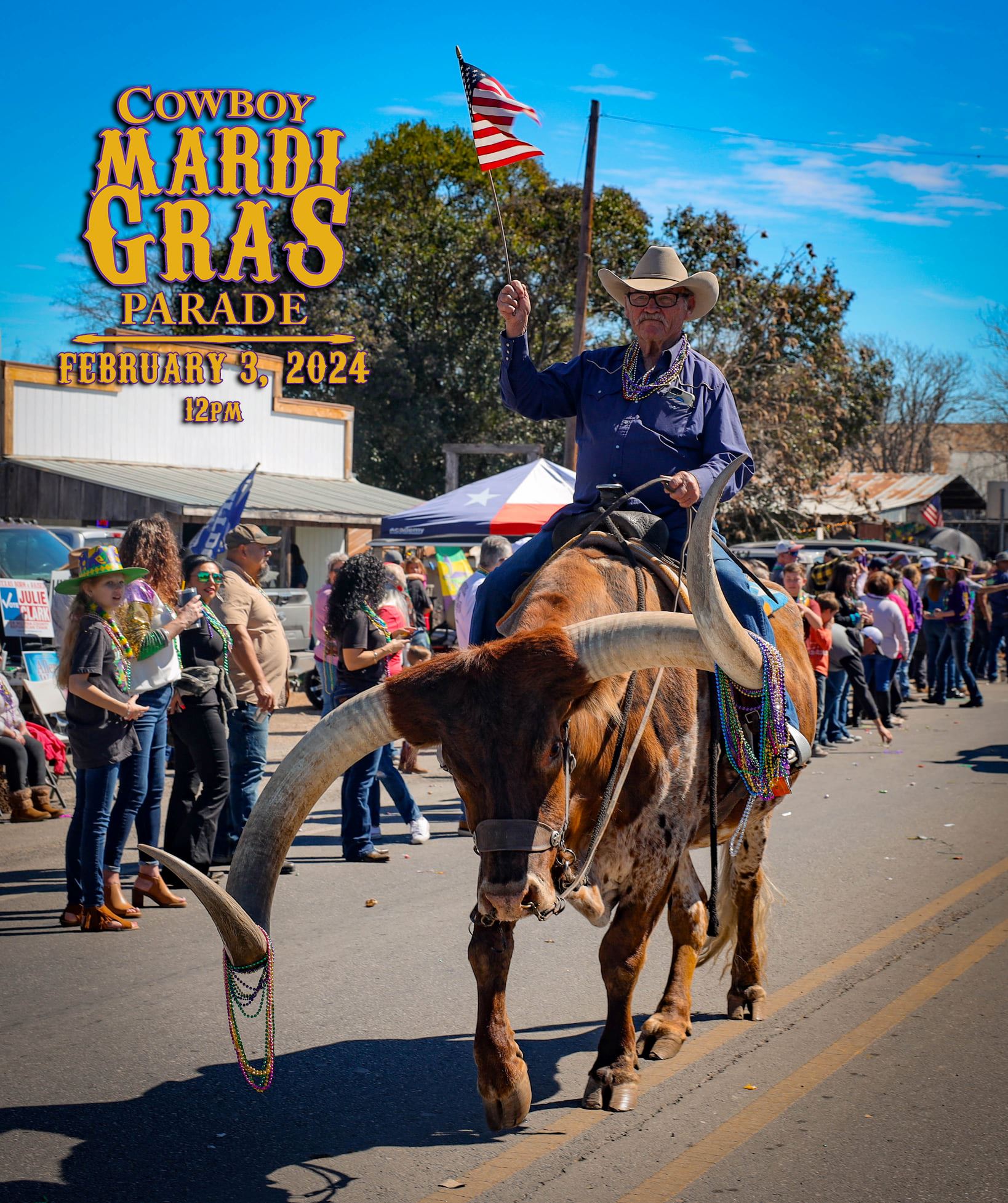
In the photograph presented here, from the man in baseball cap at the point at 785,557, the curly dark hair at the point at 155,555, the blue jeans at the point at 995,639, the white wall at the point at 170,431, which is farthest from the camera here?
the white wall at the point at 170,431

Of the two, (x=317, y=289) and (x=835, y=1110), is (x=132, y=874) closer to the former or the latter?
(x=835, y=1110)

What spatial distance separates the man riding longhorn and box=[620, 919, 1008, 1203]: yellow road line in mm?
1230

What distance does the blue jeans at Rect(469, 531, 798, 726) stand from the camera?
16.6 feet

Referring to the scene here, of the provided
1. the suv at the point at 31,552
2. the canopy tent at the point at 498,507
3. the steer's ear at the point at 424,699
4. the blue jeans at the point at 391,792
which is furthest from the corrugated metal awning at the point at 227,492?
the steer's ear at the point at 424,699

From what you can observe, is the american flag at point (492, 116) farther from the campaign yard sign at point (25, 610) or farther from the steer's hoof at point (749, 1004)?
the campaign yard sign at point (25, 610)

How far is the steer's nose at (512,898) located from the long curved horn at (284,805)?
0.60 m

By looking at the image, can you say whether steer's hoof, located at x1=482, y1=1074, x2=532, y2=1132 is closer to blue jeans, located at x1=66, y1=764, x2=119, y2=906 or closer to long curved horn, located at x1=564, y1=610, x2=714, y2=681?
long curved horn, located at x1=564, y1=610, x2=714, y2=681

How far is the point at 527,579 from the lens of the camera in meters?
5.18

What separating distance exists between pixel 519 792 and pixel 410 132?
3564 centimetres

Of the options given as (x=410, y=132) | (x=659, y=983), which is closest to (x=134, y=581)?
(x=659, y=983)

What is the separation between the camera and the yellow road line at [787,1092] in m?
3.90

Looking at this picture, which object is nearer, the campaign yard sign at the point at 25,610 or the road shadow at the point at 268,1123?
the road shadow at the point at 268,1123

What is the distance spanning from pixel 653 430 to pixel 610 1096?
9.24 feet

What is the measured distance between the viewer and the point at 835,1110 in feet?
14.5
